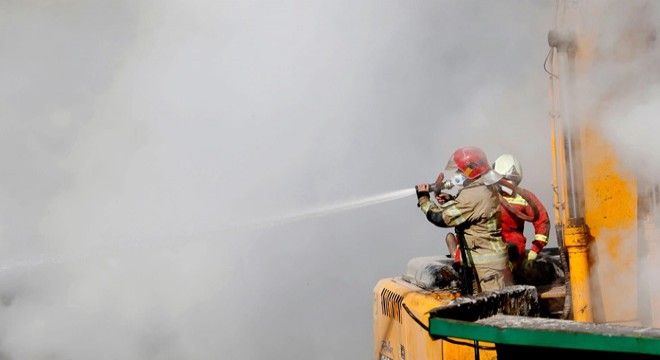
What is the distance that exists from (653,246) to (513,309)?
1.02 metres

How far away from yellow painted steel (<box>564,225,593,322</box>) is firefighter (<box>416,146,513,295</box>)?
40cm

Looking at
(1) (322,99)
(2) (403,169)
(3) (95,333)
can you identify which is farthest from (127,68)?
(2) (403,169)

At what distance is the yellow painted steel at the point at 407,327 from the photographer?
2926 millimetres

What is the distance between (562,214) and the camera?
332 cm

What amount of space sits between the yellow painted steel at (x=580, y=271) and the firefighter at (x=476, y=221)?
0.40 metres

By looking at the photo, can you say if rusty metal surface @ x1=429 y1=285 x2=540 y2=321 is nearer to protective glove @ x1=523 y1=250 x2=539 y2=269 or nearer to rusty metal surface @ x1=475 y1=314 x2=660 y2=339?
rusty metal surface @ x1=475 y1=314 x2=660 y2=339

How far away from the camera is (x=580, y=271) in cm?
314

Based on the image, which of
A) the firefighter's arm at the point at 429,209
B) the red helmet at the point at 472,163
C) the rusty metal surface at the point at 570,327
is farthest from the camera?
the red helmet at the point at 472,163

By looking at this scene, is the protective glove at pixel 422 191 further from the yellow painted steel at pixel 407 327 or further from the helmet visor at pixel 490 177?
the yellow painted steel at pixel 407 327

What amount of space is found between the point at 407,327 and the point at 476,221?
2.44 feet

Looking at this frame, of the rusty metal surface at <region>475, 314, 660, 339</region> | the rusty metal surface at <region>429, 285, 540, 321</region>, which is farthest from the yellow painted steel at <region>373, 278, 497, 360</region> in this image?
the rusty metal surface at <region>475, 314, 660, 339</region>

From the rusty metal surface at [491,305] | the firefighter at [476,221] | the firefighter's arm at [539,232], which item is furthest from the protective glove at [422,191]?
the rusty metal surface at [491,305]

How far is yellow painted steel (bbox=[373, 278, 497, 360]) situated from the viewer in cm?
293

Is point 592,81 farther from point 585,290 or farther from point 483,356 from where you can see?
point 483,356
